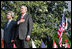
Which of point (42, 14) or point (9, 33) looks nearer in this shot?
point (9, 33)

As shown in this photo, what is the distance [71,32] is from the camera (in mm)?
13586

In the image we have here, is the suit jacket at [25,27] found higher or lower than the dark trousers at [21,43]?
higher

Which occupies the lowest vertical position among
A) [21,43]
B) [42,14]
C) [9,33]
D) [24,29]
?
[21,43]

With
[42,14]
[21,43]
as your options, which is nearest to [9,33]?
[21,43]

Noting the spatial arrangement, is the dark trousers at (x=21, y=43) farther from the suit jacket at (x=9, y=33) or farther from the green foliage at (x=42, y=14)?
the green foliage at (x=42, y=14)

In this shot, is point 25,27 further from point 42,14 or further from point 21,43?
point 42,14

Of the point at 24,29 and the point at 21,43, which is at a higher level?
the point at 24,29

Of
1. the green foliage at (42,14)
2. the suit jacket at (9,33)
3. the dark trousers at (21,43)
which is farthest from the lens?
the green foliage at (42,14)

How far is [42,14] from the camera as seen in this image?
38.6 ft

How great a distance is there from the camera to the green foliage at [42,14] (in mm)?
11000

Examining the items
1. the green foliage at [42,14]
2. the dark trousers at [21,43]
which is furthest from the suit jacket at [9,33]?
the green foliage at [42,14]

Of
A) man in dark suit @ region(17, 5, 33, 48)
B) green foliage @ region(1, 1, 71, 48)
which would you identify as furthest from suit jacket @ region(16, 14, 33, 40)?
green foliage @ region(1, 1, 71, 48)

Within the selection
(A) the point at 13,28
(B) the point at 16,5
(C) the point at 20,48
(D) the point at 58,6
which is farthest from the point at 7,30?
(D) the point at 58,6

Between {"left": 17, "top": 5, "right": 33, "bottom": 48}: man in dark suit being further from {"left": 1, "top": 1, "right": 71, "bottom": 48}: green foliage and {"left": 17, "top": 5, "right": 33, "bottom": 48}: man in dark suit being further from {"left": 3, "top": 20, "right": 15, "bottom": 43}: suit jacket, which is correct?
{"left": 1, "top": 1, "right": 71, "bottom": 48}: green foliage
